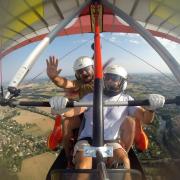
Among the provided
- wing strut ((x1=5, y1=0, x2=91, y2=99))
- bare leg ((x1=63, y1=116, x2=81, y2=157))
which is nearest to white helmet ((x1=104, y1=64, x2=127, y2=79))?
bare leg ((x1=63, y1=116, x2=81, y2=157))

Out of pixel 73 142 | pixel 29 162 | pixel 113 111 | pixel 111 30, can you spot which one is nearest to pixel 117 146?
pixel 113 111

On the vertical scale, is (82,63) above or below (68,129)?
above

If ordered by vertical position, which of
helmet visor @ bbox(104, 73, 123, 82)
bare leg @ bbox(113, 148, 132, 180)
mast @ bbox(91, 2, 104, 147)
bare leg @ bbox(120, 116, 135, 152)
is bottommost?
bare leg @ bbox(113, 148, 132, 180)

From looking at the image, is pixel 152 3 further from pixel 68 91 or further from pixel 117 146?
pixel 117 146

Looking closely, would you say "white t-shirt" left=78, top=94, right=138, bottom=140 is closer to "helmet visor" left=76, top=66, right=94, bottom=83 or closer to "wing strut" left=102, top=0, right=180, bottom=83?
"helmet visor" left=76, top=66, right=94, bottom=83

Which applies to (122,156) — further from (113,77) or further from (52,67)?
(52,67)

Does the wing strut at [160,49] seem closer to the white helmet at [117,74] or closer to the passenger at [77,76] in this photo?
the white helmet at [117,74]

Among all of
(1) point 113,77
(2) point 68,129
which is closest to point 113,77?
(1) point 113,77
